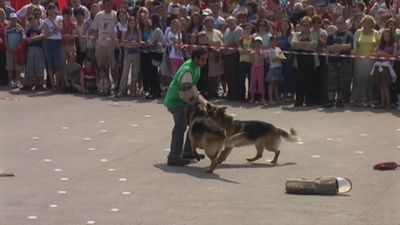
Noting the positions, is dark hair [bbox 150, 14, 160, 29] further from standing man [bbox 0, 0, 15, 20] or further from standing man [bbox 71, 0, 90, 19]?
standing man [bbox 0, 0, 15, 20]

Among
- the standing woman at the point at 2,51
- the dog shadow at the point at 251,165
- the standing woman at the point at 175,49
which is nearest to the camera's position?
the dog shadow at the point at 251,165

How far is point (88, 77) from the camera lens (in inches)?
797

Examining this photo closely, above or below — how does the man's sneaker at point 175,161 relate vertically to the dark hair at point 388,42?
below

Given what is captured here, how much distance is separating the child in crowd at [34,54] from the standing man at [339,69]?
233 inches

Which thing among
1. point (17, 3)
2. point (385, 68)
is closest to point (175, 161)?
point (385, 68)

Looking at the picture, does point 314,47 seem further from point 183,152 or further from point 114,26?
point 183,152

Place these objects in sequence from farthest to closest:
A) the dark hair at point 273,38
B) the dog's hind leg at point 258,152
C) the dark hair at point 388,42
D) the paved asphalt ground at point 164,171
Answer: the dark hair at point 273,38
the dark hair at point 388,42
the dog's hind leg at point 258,152
the paved asphalt ground at point 164,171

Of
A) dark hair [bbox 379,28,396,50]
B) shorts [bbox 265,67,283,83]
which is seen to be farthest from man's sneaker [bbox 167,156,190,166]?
dark hair [bbox 379,28,396,50]

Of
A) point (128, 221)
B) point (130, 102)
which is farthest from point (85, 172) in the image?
point (130, 102)

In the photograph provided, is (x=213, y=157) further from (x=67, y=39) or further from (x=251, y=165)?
(x=67, y=39)

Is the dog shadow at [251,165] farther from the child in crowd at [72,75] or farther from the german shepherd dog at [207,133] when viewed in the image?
the child in crowd at [72,75]

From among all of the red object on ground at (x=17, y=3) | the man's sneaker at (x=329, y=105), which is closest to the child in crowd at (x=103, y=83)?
the red object on ground at (x=17, y=3)

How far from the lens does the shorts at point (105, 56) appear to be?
20.1m

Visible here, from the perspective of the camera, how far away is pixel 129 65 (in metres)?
19.9
